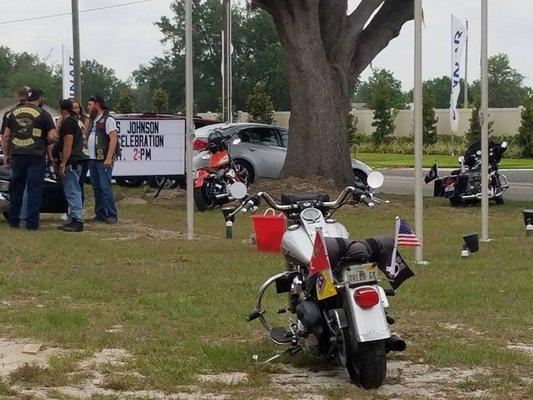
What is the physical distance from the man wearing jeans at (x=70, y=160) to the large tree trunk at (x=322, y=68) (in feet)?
20.5

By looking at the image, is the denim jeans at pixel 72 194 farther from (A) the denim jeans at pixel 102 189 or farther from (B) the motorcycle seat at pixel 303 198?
(B) the motorcycle seat at pixel 303 198

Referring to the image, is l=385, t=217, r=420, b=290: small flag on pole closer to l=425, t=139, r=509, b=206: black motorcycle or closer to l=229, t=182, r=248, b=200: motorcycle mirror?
l=229, t=182, r=248, b=200: motorcycle mirror

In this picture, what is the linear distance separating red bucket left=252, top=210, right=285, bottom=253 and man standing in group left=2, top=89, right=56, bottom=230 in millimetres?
3599

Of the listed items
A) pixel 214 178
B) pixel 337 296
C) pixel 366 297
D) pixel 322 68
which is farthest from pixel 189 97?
pixel 366 297

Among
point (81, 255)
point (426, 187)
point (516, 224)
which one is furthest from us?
point (426, 187)

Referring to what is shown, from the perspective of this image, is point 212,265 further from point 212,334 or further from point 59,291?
point 212,334

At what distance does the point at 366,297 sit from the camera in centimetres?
594

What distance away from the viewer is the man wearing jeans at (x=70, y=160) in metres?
13.9

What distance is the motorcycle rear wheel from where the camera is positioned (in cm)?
593

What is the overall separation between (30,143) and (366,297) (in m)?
8.57

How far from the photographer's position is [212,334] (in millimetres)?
7555

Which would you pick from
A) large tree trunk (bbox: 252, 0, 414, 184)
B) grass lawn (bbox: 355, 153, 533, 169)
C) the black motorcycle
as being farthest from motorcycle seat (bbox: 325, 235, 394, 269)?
grass lawn (bbox: 355, 153, 533, 169)

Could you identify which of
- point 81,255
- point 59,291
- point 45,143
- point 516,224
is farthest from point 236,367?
point 516,224

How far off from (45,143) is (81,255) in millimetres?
2668
